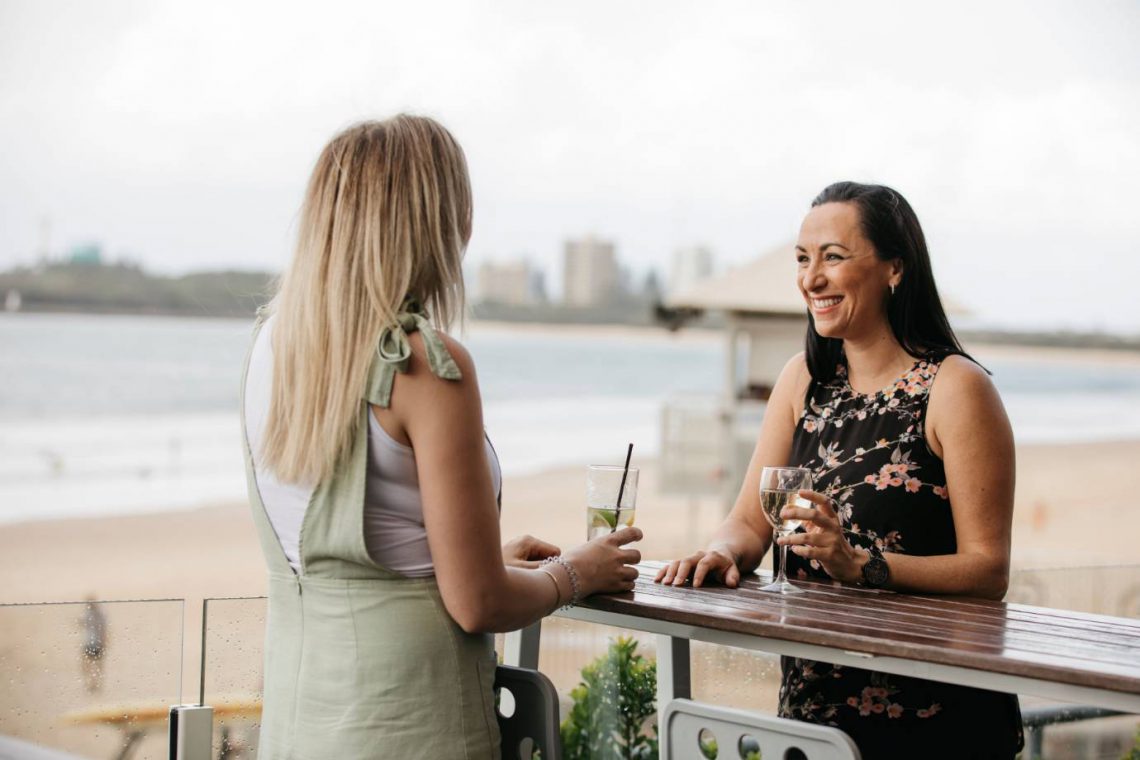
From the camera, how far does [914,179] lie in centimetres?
3847

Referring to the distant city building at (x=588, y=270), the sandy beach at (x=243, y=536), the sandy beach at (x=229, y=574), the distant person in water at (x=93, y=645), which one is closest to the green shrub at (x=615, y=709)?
the sandy beach at (x=229, y=574)

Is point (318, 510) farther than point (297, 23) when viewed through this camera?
No

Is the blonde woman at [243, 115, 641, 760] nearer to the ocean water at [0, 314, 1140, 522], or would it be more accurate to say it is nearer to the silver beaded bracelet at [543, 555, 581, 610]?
the silver beaded bracelet at [543, 555, 581, 610]

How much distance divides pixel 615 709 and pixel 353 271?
1617 millimetres

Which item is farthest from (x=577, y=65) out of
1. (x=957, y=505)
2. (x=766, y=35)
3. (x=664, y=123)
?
(x=957, y=505)

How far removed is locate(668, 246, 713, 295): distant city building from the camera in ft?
136

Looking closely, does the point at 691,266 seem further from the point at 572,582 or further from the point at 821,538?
the point at 572,582

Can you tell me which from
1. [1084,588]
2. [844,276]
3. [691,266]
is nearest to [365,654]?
[844,276]

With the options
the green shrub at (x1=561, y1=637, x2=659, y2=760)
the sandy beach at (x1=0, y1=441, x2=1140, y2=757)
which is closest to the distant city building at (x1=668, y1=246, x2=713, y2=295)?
the sandy beach at (x1=0, y1=441, x2=1140, y2=757)

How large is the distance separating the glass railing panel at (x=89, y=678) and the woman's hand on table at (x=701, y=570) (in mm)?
908

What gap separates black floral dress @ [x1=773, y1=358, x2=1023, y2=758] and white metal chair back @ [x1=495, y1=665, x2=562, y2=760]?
1.90ft

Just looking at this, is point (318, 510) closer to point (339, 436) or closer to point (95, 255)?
point (339, 436)

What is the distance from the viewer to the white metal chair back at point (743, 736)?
1.54m

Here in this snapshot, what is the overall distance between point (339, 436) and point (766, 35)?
1623 inches
